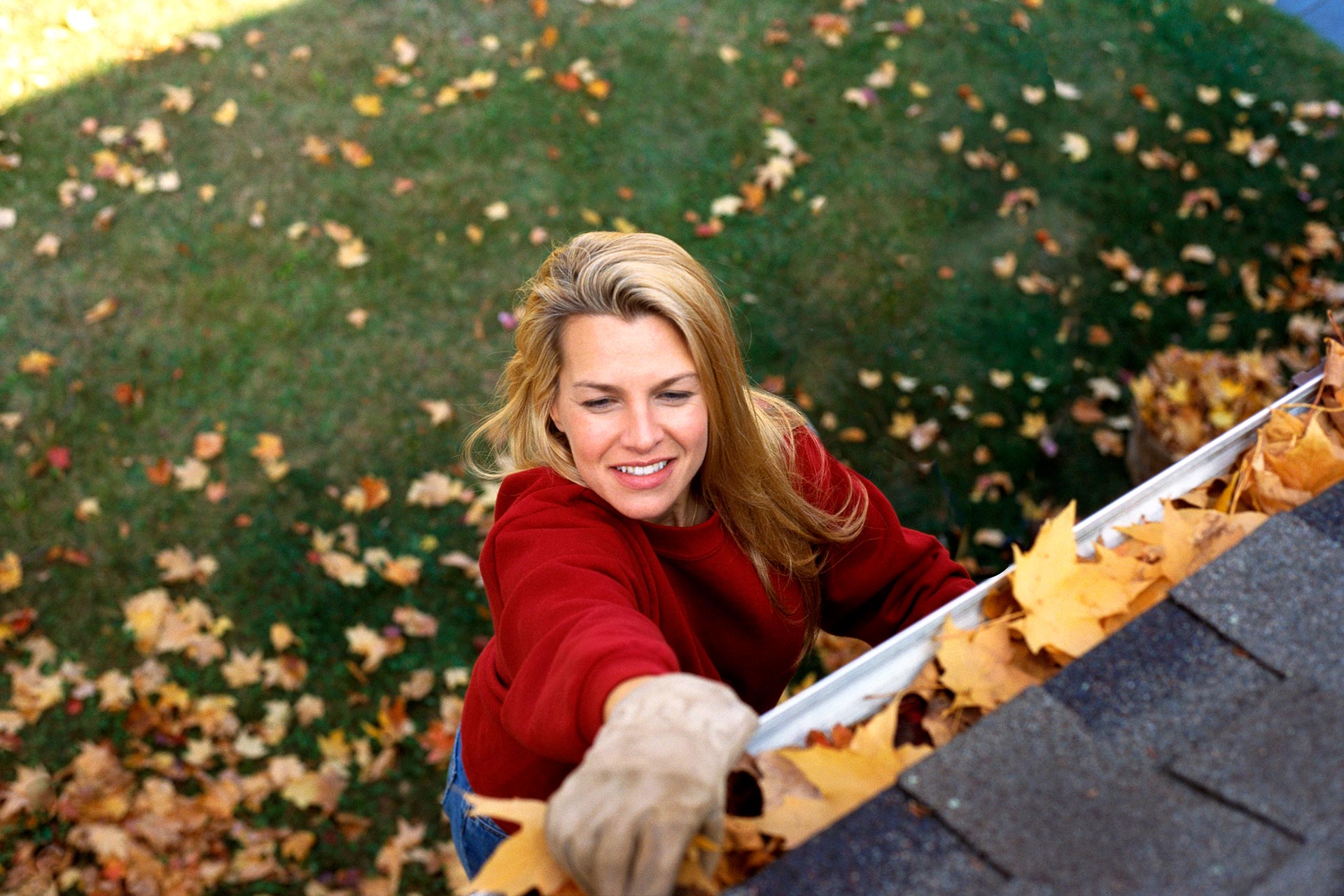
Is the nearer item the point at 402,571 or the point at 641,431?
the point at 641,431

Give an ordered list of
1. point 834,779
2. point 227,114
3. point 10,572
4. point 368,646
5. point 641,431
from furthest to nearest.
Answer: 1. point 227,114
2. point 10,572
3. point 368,646
4. point 641,431
5. point 834,779

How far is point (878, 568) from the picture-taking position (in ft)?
7.08

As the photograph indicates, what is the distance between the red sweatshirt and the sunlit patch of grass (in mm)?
5578

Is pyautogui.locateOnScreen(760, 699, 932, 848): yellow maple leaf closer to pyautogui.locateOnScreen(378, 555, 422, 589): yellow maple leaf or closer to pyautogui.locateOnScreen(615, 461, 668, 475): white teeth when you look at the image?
pyautogui.locateOnScreen(615, 461, 668, 475): white teeth

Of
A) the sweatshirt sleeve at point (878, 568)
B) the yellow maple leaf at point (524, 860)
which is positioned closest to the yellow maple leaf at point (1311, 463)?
the sweatshirt sleeve at point (878, 568)

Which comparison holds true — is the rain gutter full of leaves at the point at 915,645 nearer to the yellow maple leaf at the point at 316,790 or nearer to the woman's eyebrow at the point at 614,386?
the woman's eyebrow at the point at 614,386

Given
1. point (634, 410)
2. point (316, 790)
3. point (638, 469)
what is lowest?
point (316, 790)

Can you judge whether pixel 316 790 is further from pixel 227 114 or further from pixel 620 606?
pixel 227 114

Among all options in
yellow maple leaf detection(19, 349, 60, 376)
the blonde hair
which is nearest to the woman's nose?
the blonde hair

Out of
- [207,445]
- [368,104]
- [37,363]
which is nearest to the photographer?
[207,445]

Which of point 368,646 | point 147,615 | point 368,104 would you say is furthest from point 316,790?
point 368,104

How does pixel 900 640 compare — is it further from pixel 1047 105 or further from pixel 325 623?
pixel 1047 105

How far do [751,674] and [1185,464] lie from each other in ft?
3.57

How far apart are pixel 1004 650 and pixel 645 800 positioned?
599 mm
